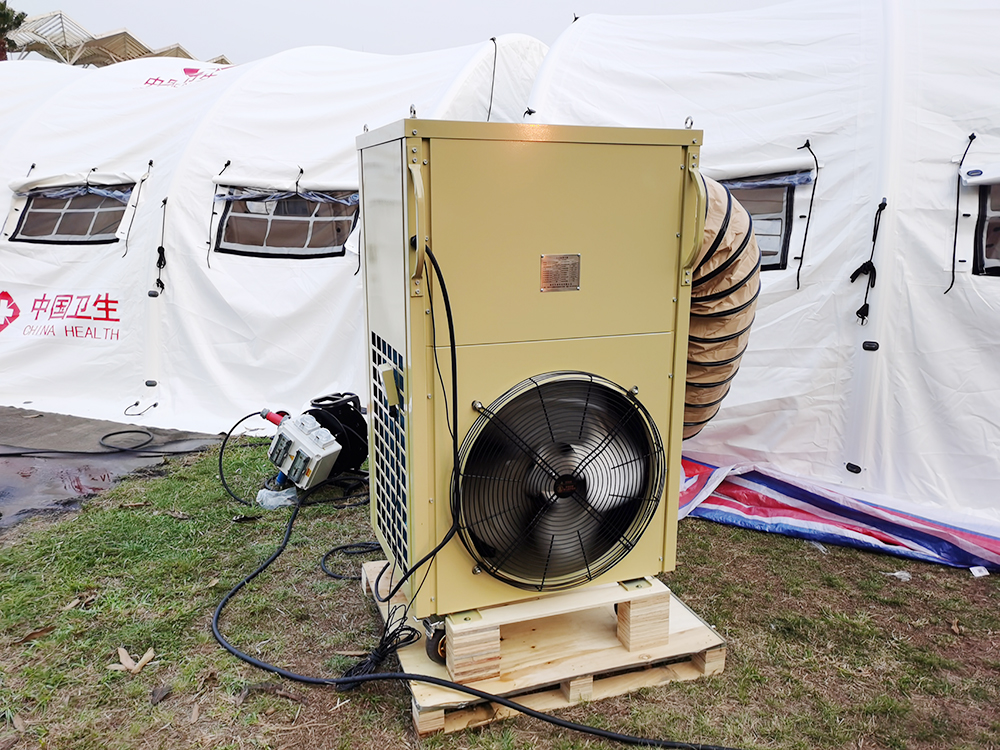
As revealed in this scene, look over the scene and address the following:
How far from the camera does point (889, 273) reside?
4.12 meters

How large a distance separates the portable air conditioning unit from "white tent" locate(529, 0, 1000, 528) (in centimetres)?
201

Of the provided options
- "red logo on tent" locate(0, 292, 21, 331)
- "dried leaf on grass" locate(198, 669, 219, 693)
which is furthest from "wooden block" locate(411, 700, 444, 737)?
"red logo on tent" locate(0, 292, 21, 331)

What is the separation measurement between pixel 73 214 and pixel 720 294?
6.33m

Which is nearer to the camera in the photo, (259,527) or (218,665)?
(218,665)

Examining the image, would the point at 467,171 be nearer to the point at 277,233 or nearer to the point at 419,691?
the point at 419,691

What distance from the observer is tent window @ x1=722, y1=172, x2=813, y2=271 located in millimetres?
4465

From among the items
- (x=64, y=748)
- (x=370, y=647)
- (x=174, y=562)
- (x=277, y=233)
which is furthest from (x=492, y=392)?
(x=277, y=233)

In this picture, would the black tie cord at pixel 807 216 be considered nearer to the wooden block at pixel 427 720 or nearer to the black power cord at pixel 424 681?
the black power cord at pixel 424 681

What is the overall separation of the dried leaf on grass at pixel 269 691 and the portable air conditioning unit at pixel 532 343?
606mm

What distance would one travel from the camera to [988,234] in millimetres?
3959

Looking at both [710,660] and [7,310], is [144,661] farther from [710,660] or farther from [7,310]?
[7,310]

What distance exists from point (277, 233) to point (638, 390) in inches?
174

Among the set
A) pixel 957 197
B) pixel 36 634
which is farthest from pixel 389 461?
pixel 957 197

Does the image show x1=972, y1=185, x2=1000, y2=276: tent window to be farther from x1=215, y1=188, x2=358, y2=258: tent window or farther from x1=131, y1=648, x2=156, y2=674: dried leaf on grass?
x1=131, y1=648, x2=156, y2=674: dried leaf on grass
